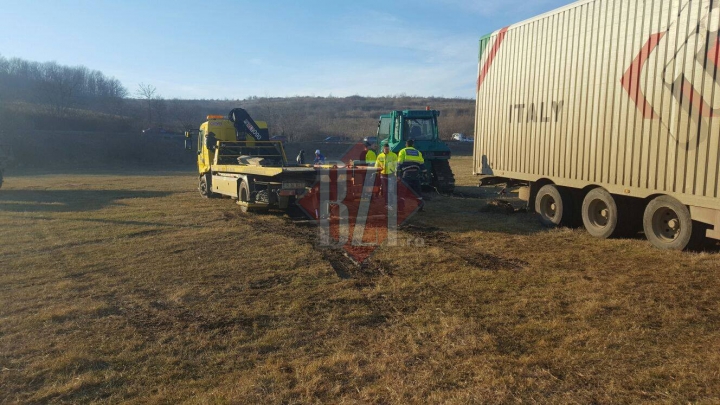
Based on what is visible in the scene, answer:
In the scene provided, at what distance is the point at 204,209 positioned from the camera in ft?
46.0

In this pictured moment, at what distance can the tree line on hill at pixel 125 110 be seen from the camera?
184ft

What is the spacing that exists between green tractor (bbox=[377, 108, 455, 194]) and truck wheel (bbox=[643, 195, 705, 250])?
28.3 ft

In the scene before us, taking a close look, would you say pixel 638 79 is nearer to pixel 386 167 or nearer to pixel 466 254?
pixel 466 254

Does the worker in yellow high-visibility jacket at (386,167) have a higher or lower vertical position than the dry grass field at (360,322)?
higher

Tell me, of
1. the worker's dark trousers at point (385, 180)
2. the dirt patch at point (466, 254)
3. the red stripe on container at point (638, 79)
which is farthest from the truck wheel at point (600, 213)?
the worker's dark trousers at point (385, 180)

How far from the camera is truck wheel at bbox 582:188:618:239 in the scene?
8961 millimetres

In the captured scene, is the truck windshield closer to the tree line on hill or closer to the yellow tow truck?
the yellow tow truck

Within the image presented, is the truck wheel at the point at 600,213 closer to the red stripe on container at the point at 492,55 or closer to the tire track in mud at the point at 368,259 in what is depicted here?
the tire track in mud at the point at 368,259

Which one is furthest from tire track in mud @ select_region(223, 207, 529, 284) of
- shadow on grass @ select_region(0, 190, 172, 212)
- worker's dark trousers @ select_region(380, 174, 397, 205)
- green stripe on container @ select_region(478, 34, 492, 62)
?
shadow on grass @ select_region(0, 190, 172, 212)

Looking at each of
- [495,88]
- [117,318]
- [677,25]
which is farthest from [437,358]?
[495,88]

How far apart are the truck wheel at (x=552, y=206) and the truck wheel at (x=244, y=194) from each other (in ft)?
22.6

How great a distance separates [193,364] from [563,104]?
8.47 meters

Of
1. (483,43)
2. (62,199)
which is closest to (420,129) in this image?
(483,43)

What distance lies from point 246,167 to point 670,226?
29.6 feet
